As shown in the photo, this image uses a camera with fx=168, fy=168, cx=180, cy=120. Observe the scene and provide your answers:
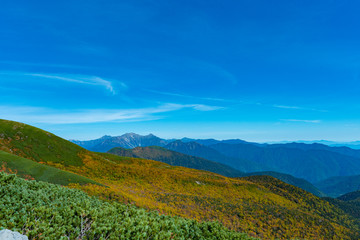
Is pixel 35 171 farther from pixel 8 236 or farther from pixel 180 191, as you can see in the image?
Result: pixel 180 191

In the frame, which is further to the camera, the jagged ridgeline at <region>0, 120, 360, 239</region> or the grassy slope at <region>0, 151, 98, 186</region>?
the jagged ridgeline at <region>0, 120, 360, 239</region>

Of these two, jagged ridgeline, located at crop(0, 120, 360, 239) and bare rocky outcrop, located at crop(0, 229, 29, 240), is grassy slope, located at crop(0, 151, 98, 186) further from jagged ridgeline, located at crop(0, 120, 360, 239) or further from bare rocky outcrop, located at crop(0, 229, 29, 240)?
bare rocky outcrop, located at crop(0, 229, 29, 240)

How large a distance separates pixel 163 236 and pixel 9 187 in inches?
578

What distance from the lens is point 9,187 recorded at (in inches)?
589

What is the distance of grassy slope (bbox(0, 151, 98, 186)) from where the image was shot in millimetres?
41759

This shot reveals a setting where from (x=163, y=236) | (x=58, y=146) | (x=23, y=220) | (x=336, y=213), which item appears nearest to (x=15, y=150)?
(x=58, y=146)

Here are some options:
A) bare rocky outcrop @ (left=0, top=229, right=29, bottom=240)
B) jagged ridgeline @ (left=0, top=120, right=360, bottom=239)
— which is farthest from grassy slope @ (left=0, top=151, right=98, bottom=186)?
bare rocky outcrop @ (left=0, top=229, right=29, bottom=240)

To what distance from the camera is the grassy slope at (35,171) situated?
41.8 meters

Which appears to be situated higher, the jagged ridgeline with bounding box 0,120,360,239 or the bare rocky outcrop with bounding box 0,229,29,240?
the bare rocky outcrop with bounding box 0,229,29,240

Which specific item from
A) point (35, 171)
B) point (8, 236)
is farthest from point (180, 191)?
point (8, 236)

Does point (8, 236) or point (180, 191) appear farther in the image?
point (180, 191)

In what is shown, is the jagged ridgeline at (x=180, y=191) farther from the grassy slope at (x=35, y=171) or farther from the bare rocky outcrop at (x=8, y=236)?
the bare rocky outcrop at (x=8, y=236)

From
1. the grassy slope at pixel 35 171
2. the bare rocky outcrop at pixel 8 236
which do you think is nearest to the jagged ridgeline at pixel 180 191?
the grassy slope at pixel 35 171

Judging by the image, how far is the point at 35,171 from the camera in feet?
145
